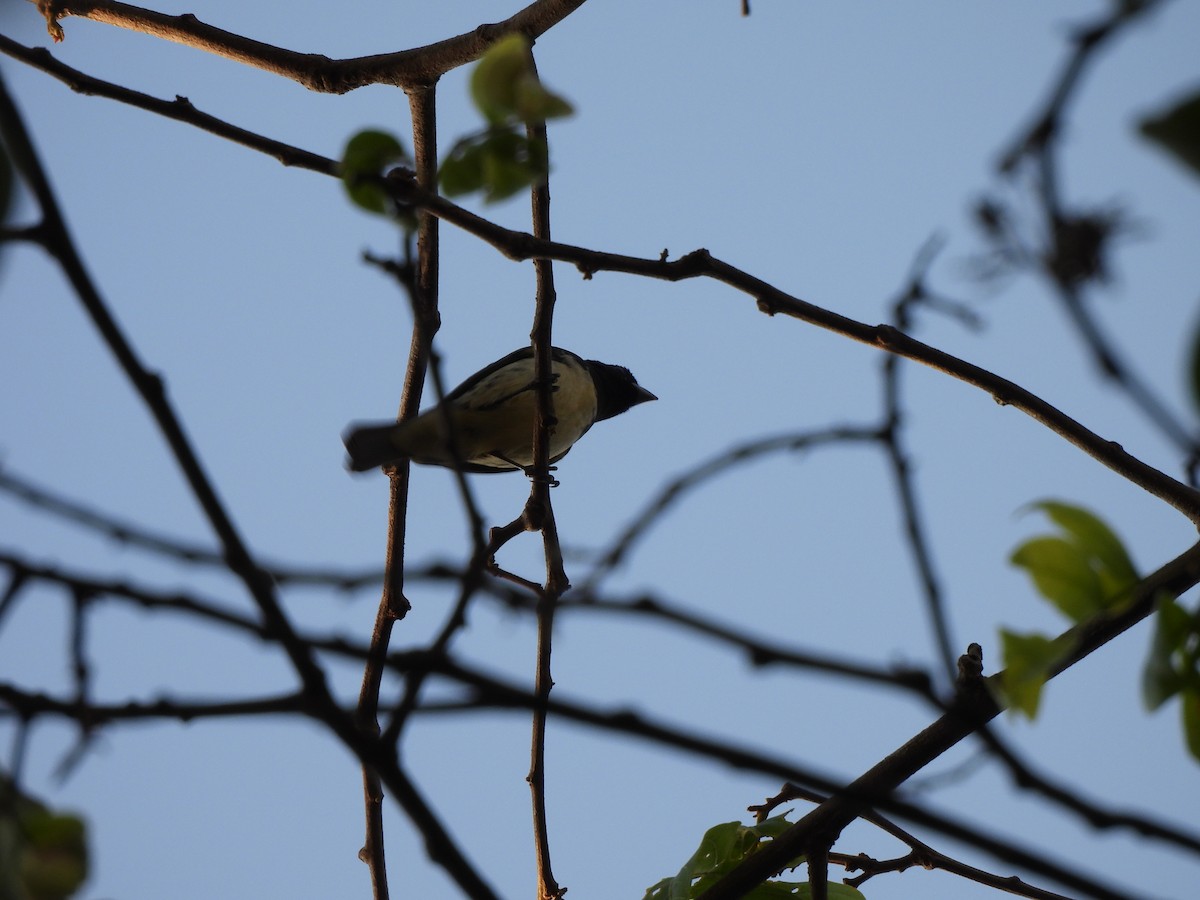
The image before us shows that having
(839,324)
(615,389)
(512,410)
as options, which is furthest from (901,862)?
(615,389)

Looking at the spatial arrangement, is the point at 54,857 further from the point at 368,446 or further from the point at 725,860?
the point at 368,446

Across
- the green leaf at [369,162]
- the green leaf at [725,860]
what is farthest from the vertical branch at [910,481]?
the green leaf at [725,860]

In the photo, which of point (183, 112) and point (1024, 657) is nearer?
point (1024, 657)

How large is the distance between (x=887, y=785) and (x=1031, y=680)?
1302 millimetres

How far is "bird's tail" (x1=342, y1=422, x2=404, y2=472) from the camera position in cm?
487

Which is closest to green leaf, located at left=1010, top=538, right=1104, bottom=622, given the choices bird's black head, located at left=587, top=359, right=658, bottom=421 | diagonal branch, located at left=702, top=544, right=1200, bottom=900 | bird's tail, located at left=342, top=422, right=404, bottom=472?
diagonal branch, located at left=702, top=544, right=1200, bottom=900

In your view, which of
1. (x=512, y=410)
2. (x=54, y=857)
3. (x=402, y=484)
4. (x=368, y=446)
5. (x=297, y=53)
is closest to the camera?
(x=54, y=857)

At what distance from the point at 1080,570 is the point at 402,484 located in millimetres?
3400

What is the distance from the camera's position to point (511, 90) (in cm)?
183

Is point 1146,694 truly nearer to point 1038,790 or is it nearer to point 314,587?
point 1038,790

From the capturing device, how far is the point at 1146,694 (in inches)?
58.7

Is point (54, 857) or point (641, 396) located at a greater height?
point (641, 396)

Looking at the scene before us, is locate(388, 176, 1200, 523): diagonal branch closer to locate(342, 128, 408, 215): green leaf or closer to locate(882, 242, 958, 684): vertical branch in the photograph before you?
locate(342, 128, 408, 215): green leaf

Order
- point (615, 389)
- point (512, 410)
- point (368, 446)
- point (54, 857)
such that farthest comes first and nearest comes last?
point (615, 389) → point (512, 410) → point (368, 446) → point (54, 857)
